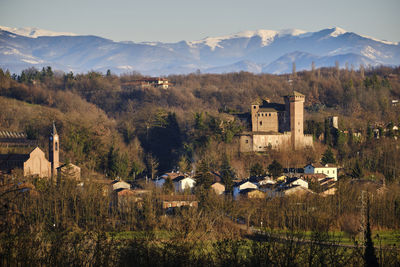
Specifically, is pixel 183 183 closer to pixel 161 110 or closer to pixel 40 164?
pixel 40 164

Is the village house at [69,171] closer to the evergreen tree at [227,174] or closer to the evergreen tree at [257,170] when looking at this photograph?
the evergreen tree at [227,174]

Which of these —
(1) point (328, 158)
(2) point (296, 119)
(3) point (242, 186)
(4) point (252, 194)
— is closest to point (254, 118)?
(2) point (296, 119)

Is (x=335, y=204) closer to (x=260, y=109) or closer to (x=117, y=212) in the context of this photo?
(x=117, y=212)

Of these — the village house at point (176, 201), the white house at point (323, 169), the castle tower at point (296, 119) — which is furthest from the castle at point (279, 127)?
the village house at point (176, 201)

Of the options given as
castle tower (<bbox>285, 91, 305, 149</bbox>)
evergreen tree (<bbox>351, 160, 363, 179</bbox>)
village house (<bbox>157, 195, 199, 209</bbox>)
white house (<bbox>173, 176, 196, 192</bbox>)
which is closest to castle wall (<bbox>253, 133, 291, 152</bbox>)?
castle tower (<bbox>285, 91, 305, 149</bbox>)

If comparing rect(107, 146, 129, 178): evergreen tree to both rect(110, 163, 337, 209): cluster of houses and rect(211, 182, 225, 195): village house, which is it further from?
rect(211, 182, 225, 195): village house
